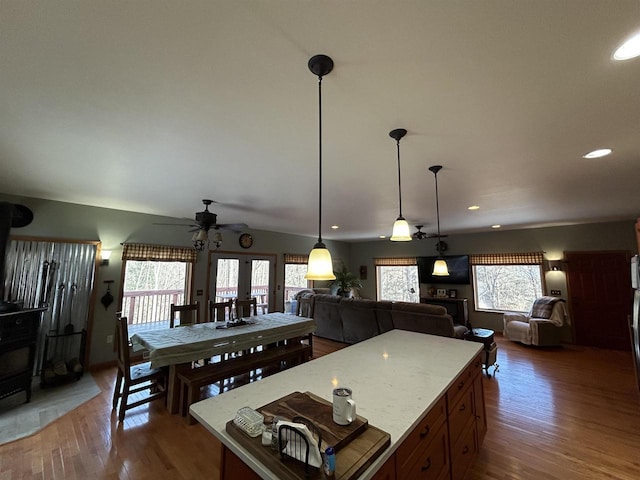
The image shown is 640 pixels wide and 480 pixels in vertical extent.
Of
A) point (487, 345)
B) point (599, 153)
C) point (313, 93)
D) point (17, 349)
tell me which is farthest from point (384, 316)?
point (17, 349)

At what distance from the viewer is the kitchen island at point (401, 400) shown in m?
1.08

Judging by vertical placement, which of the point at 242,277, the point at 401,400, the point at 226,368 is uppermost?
the point at 242,277

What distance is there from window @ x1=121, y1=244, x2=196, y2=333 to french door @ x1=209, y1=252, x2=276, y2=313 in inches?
21.0

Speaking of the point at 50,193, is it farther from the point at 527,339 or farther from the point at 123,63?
the point at 527,339

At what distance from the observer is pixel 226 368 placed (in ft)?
10.0

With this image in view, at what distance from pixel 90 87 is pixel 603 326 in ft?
26.7

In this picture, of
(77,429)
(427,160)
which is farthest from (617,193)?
(77,429)

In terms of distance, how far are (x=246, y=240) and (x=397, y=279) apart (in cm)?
485

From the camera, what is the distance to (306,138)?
1937mm

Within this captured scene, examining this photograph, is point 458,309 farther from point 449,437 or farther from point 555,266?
point 449,437

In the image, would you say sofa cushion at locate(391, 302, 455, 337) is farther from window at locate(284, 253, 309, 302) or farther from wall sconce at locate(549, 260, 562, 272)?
wall sconce at locate(549, 260, 562, 272)

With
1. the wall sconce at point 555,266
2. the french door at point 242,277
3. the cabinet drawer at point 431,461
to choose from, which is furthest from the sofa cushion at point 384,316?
the wall sconce at point 555,266

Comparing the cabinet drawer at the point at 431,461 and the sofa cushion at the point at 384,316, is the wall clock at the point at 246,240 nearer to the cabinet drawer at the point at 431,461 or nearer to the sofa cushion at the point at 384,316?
the sofa cushion at the point at 384,316

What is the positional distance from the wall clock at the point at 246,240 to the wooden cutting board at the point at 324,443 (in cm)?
502
